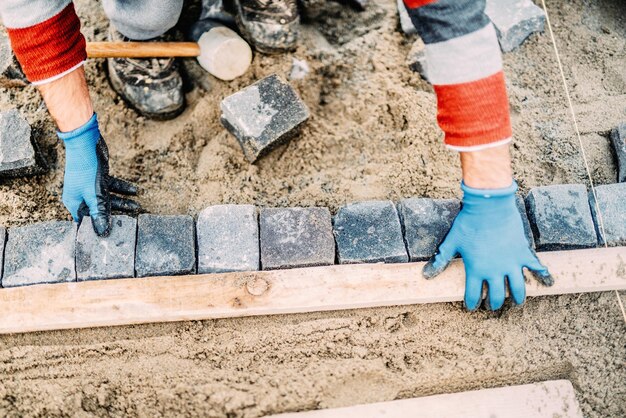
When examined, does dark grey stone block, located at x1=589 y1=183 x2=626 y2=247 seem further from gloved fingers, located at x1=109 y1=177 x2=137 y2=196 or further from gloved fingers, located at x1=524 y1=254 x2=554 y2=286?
gloved fingers, located at x1=109 y1=177 x2=137 y2=196

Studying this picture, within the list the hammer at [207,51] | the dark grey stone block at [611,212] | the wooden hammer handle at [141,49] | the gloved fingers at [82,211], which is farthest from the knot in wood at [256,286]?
the dark grey stone block at [611,212]

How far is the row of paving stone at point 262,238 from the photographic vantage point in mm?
2061

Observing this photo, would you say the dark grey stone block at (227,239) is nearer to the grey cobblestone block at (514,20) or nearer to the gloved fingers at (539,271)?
the gloved fingers at (539,271)

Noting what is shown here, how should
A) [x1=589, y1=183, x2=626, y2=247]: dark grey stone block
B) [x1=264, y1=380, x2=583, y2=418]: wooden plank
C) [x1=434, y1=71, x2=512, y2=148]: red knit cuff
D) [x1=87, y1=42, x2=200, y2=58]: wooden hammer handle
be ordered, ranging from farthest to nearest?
[x1=87, y1=42, x2=200, y2=58]: wooden hammer handle, [x1=589, y1=183, x2=626, y2=247]: dark grey stone block, [x1=264, y1=380, x2=583, y2=418]: wooden plank, [x1=434, y1=71, x2=512, y2=148]: red knit cuff

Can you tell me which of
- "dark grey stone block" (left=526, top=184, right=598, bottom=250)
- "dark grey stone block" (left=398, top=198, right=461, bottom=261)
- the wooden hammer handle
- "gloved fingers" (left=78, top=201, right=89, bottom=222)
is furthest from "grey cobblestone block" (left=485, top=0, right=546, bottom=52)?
"gloved fingers" (left=78, top=201, right=89, bottom=222)

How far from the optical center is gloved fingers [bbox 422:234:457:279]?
2.04 meters

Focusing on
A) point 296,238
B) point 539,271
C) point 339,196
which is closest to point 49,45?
point 296,238

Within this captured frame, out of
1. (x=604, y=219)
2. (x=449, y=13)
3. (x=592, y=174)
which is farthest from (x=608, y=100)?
(x=449, y=13)

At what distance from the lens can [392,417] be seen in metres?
1.96

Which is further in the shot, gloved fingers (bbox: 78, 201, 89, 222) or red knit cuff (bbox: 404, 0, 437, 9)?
gloved fingers (bbox: 78, 201, 89, 222)

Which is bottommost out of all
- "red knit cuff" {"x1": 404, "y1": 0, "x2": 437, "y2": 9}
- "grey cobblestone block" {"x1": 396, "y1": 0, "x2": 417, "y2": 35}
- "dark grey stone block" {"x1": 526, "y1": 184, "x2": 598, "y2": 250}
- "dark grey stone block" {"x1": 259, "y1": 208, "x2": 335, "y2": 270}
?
"dark grey stone block" {"x1": 259, "y1": 208, "x2": 335, "y2": 270}

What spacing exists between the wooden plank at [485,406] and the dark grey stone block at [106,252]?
2.76 ft

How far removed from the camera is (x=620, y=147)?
245 cm

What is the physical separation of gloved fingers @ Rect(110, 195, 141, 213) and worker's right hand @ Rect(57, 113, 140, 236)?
5 centimetres
